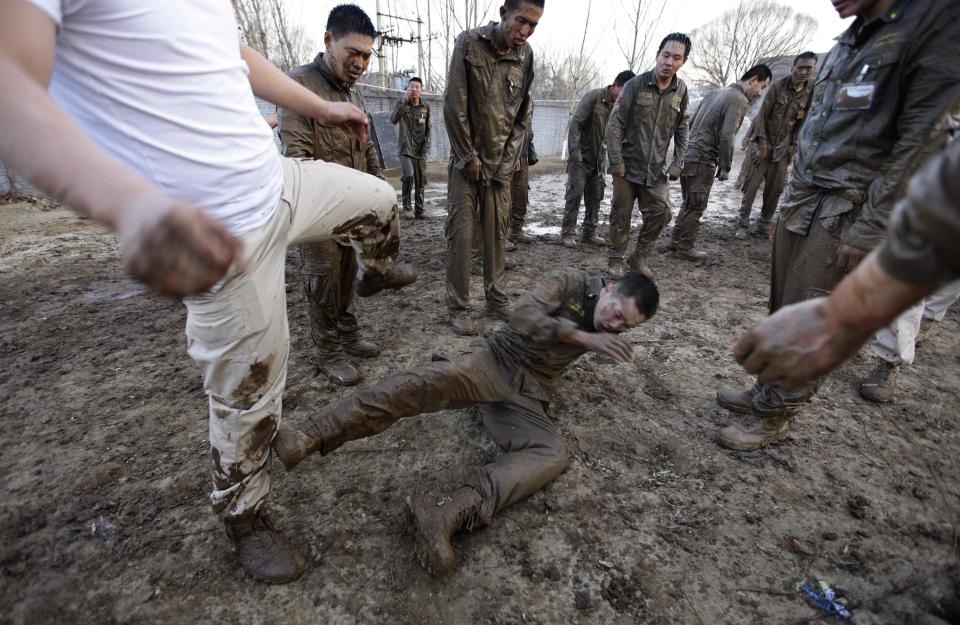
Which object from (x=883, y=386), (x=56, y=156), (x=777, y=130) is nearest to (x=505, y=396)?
(x=56, y=156)

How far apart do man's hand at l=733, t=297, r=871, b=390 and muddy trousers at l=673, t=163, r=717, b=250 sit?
465 cm

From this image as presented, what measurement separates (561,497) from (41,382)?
3.24m

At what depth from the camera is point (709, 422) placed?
2.50 meters

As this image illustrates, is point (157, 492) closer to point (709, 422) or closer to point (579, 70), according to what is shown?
point (709, 422)

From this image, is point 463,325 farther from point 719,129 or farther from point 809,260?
point 719,129

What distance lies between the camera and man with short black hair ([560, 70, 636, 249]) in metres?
5.79

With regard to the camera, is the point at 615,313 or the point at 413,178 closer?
the point at 615,313

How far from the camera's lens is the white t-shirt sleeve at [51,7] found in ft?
2.33

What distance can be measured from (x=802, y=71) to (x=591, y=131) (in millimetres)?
2566

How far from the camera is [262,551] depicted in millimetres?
1591

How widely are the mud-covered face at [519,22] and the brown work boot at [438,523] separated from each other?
9.64 ft

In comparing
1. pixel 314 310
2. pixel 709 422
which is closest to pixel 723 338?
pixel 709 422

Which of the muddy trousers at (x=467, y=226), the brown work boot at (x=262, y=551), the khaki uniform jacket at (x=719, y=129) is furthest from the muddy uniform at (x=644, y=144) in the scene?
the brown work boot at (x=262, y=551)

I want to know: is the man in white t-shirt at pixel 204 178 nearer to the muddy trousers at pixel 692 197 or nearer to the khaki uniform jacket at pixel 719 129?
the muddy trousers at pixel 692 197
